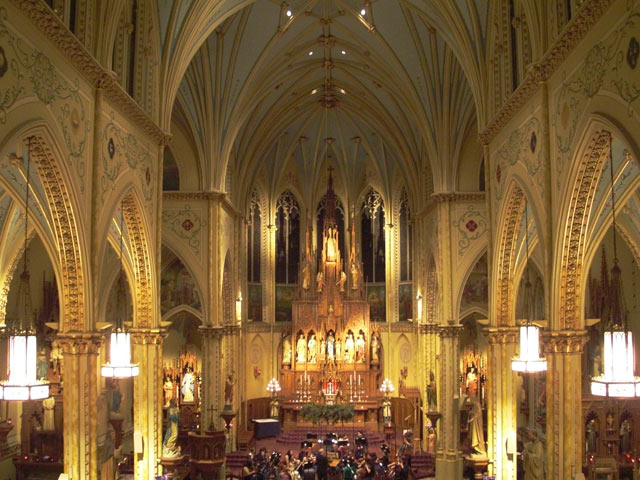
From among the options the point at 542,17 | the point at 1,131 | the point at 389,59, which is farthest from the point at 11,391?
the point at 389,59

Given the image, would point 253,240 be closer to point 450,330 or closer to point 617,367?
point 450,330

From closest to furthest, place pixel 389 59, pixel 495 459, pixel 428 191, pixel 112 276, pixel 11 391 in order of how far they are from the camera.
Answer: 1. pixel 11 391
2. pixel 495 459
3. pixel 112 276
4. pixel 389 59
5. pixel 428 191

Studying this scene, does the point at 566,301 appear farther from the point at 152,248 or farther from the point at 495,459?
the point at 152,248

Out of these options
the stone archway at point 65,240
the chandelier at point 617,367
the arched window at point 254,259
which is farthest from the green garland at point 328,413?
the chandelier at point 617,367

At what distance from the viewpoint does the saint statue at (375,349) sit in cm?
4088

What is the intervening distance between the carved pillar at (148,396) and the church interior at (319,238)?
81 millimetres

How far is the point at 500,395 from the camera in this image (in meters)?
20.9

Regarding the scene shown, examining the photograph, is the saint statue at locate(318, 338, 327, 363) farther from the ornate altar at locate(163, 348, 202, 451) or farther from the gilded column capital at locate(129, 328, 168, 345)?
the gilded column capital at locate(129, 328, 168, 345)

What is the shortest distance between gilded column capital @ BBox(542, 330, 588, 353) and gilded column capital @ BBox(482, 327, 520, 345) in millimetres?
5510

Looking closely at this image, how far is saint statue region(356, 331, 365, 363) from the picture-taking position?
4091 centimetres

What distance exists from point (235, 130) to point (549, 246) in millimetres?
17599

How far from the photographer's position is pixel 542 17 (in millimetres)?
15547

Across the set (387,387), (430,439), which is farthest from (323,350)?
(430,439)

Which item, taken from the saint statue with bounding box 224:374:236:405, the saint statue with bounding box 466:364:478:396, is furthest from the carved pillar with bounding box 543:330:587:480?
the saint statue with bounding box 466:364:478:396
